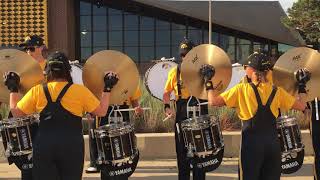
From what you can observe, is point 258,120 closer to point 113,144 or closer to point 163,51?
point 113,144

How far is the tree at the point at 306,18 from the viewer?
31.4m

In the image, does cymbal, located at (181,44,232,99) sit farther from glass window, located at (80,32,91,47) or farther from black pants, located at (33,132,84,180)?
glass window, located at (80,32,91,47)

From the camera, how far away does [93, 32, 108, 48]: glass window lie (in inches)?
1359

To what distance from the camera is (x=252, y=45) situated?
35.9 m

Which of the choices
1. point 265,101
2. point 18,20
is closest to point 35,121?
point 265,101

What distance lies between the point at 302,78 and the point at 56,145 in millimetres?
2461

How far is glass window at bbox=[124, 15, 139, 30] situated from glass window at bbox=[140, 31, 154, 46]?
25.7 inches

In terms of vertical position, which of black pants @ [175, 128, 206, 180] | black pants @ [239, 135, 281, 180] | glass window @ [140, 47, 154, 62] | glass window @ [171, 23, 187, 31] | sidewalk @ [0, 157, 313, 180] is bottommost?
sidewalk @ [0, 157, 313, 180]

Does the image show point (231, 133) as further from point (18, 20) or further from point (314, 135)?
point (18, 20)

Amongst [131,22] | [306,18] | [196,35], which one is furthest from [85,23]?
[306,18]

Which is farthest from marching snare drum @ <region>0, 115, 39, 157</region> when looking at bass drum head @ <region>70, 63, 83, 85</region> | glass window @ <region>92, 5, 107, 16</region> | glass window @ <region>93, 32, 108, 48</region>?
glass window @ <region>92, 5, 107, 16</region>

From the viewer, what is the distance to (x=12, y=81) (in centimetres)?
486

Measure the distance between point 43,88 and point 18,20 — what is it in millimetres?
25277

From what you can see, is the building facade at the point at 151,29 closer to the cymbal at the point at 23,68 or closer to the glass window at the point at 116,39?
the glass window at the point at 116,39
